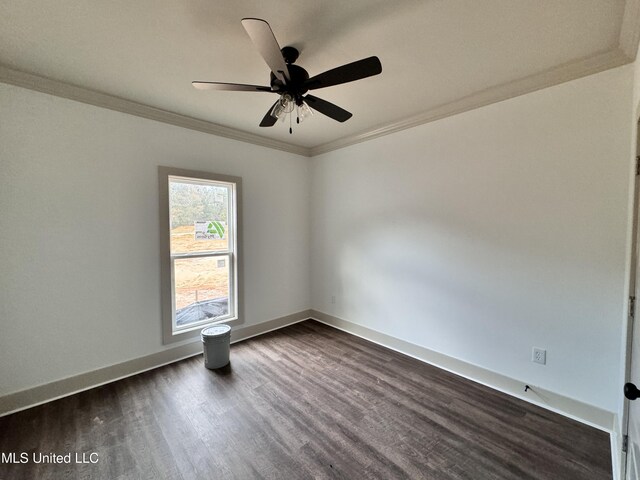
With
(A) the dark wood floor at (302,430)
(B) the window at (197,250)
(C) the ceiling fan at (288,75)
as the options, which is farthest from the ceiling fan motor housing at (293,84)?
(A) the dark wood floor at (302,430)

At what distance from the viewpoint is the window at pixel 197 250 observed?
284 cm

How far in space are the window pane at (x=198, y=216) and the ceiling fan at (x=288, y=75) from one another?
61.6 inches

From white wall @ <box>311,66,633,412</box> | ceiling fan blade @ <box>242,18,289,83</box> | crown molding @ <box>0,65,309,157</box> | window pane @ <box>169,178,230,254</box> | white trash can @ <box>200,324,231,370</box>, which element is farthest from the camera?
window pane @ <box>169,178,230,254</box>

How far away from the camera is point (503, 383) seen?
7.75 feet

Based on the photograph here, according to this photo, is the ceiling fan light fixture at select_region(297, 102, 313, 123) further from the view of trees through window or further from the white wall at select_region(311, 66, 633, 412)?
the view of trees through window

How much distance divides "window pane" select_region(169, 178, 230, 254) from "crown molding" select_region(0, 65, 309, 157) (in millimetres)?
641

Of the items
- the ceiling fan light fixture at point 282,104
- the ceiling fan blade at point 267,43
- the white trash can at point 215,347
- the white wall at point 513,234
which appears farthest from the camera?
the white trash can at point 215,347

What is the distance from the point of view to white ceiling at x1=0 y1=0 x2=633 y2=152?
1458 millimetres

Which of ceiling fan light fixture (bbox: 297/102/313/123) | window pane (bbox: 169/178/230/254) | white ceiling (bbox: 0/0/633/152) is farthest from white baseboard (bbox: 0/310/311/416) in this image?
ceiling fan light fixture (bbox: 297/102/313/123)

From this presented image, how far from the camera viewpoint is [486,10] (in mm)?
1478

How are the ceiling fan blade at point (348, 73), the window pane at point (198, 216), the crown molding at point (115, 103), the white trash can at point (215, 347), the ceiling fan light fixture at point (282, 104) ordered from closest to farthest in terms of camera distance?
1. the ceiling fan blade at point (348, 73)
2. the ceiling fan light fixture at point (282, 104)
3. the crown molding at point (115, 103)
4. the white trash can at point (215, 347)
5. the window pane at point (198, 216)

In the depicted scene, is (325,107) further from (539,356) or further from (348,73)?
(539,356)

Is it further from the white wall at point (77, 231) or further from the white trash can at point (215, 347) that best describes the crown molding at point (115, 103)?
the white trash can at point (215, 347)

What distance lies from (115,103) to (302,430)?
3.30m
